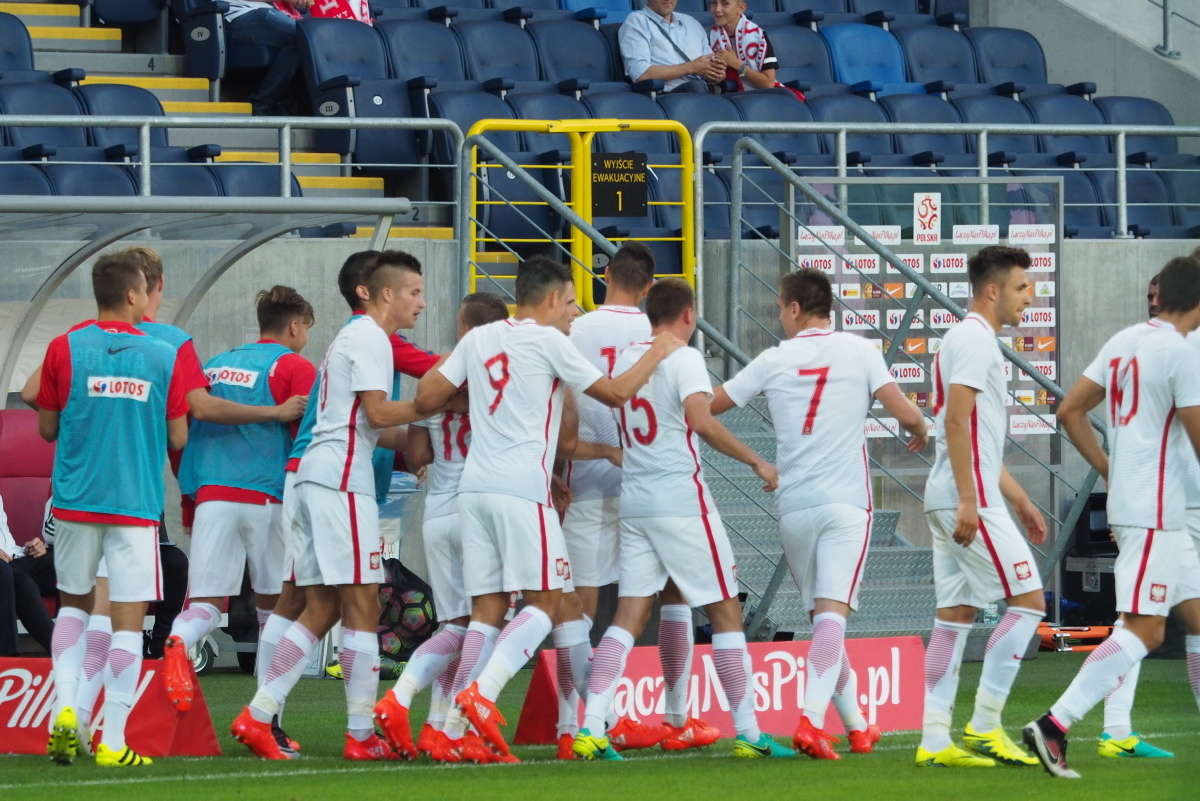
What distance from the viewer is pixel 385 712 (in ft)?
24.7

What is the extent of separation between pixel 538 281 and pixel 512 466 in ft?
2.35

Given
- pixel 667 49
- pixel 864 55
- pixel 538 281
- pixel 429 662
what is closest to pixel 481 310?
pixel 538 281

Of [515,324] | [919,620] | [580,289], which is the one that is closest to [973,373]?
[515,324]

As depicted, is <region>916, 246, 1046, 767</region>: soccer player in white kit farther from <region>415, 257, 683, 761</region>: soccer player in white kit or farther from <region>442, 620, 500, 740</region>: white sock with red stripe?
<region>442, 620, 500, 740</region>: white sock with red stripe

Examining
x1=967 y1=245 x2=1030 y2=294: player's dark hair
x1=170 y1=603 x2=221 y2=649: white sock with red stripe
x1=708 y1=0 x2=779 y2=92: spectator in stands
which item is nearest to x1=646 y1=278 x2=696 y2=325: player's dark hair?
x1=967 y1=245 x2=1030 y2=294: player's dark hair

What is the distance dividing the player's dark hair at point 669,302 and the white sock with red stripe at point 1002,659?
1.71 m

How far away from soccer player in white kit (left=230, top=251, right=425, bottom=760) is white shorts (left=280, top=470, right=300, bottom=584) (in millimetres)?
18

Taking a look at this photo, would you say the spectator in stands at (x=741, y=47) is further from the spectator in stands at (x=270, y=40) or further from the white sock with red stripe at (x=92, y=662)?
the white sock with red stripe at (x=92, y=662)

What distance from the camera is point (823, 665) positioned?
24.8ft

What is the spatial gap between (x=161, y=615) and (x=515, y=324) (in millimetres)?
3954

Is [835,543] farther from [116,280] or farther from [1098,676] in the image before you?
[116,280]

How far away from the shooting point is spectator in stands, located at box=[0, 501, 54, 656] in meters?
9.95

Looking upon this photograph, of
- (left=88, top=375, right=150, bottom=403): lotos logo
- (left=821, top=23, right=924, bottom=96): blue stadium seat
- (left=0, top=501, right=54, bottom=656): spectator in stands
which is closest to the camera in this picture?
(left=88, top=375, right=150, bottom=403): lotos logo

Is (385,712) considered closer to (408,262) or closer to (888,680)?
(408,262)
